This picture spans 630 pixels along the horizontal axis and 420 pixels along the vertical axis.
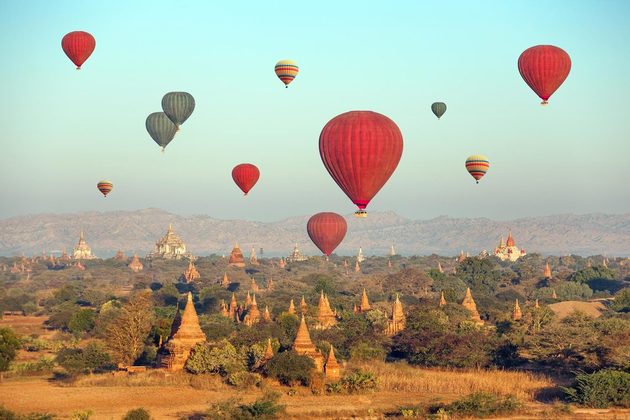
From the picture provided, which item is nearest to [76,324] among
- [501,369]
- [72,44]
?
[72,44]

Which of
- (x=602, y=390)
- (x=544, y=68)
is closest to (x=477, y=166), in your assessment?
(x=544, y=68)

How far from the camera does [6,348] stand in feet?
218

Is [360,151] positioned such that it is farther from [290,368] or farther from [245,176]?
[245,176]

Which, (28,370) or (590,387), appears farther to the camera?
(28,370)

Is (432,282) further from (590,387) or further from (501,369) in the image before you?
(590,387)

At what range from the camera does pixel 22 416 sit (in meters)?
47.0

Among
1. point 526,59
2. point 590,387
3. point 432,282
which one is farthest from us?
point 432,282

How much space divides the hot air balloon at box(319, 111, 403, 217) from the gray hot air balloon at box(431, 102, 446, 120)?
46.5 m

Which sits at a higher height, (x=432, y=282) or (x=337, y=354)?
(x=432, y=282)

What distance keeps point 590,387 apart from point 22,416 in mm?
26270

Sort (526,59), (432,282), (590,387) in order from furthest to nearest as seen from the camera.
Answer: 1. (432,282)
2. (526,59)
3. (590,387)

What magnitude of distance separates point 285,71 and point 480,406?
42032 mm

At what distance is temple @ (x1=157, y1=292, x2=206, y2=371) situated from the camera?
6016cm

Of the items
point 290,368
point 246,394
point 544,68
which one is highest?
point 544,68
